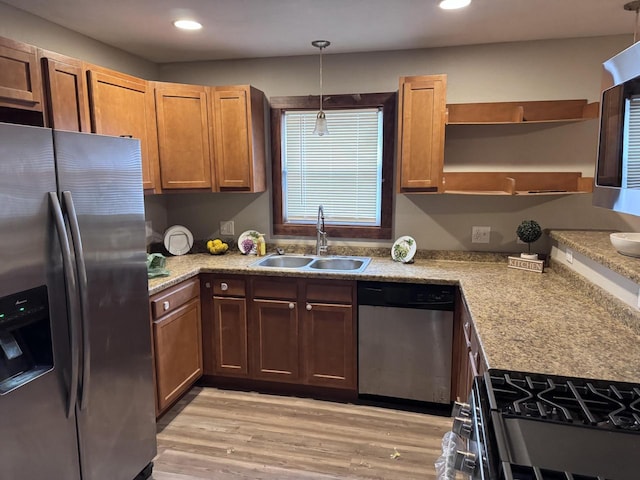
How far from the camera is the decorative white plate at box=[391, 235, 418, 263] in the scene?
303 centimetres

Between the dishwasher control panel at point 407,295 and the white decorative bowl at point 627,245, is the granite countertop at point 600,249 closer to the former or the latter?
the white decorative bowl at point 627,245

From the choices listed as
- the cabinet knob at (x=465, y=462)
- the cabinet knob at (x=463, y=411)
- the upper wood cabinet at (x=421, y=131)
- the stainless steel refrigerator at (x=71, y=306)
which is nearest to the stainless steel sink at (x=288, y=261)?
the upper wood cabinet at (x=421, y=131)

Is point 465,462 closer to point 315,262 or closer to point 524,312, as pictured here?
point 524,312

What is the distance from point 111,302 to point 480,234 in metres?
2.40

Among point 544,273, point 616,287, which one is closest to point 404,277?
point 544,273

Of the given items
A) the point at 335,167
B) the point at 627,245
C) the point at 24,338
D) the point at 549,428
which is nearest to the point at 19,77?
the point at 24,338

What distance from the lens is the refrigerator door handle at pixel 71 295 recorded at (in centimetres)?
154

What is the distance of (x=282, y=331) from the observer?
9.55ft

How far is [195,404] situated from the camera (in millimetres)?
2887

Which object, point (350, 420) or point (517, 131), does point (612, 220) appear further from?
point (350, 420)

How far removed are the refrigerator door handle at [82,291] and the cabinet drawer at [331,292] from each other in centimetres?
142

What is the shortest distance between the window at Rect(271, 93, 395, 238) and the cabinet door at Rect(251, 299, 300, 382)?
2.41ft

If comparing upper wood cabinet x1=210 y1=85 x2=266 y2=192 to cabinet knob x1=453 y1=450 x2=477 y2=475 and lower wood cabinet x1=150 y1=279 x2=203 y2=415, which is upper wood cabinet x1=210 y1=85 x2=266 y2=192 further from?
cabinet knob x1=453 y1=450 x2=477 y2=475

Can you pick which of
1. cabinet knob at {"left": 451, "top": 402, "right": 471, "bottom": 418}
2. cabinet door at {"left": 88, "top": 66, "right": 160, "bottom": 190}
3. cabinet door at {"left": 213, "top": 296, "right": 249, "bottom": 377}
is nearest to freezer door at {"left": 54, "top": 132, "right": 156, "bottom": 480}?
cabinet door at {"left": 88, "top": 66, "right": 160, "bottom": 190}
